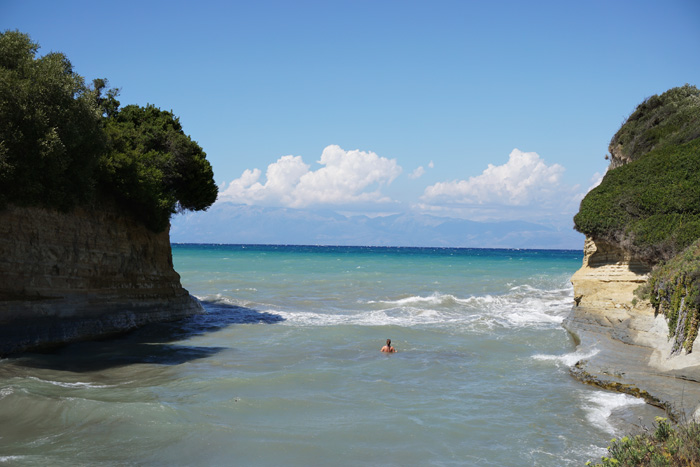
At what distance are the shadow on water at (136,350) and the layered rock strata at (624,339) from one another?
12120 mm

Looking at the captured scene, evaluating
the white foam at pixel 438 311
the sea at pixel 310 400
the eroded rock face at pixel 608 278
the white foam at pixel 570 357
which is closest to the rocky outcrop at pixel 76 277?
the sea at pixel 310 400

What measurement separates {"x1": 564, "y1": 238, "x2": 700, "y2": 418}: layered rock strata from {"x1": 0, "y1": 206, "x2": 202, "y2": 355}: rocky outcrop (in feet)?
51.7

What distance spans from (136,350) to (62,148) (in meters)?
6.85

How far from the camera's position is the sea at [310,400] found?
9562 millimetres

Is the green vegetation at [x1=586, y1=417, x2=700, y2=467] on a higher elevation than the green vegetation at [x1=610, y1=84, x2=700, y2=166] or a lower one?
lower

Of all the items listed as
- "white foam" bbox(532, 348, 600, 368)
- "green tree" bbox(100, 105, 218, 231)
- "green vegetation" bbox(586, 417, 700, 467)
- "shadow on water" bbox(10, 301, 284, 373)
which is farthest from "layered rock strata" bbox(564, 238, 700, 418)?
"green tree" bbox(100, 105, 218, 231)

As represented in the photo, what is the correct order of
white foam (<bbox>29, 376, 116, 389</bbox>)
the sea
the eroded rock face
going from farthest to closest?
the eroded rock face
white foam (<bbox>29, 376, 116, 389</bbox>)
the sea

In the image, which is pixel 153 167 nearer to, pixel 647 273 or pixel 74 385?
pixel 74 385

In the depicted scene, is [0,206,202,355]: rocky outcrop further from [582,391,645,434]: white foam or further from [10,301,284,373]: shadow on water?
[582,391,645,434]: white foam

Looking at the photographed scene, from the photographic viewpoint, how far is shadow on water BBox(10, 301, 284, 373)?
15.5 metres

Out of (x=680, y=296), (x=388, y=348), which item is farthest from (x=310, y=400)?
(x=680, y=296)

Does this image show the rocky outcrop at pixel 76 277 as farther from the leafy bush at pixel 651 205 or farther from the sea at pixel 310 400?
the leafy bush at pixel 651 205

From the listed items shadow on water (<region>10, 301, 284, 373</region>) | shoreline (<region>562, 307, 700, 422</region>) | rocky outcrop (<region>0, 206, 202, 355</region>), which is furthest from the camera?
rocky outcrop (<region>0, 206, 202, 355</region>)

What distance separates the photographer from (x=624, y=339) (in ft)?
55.8
